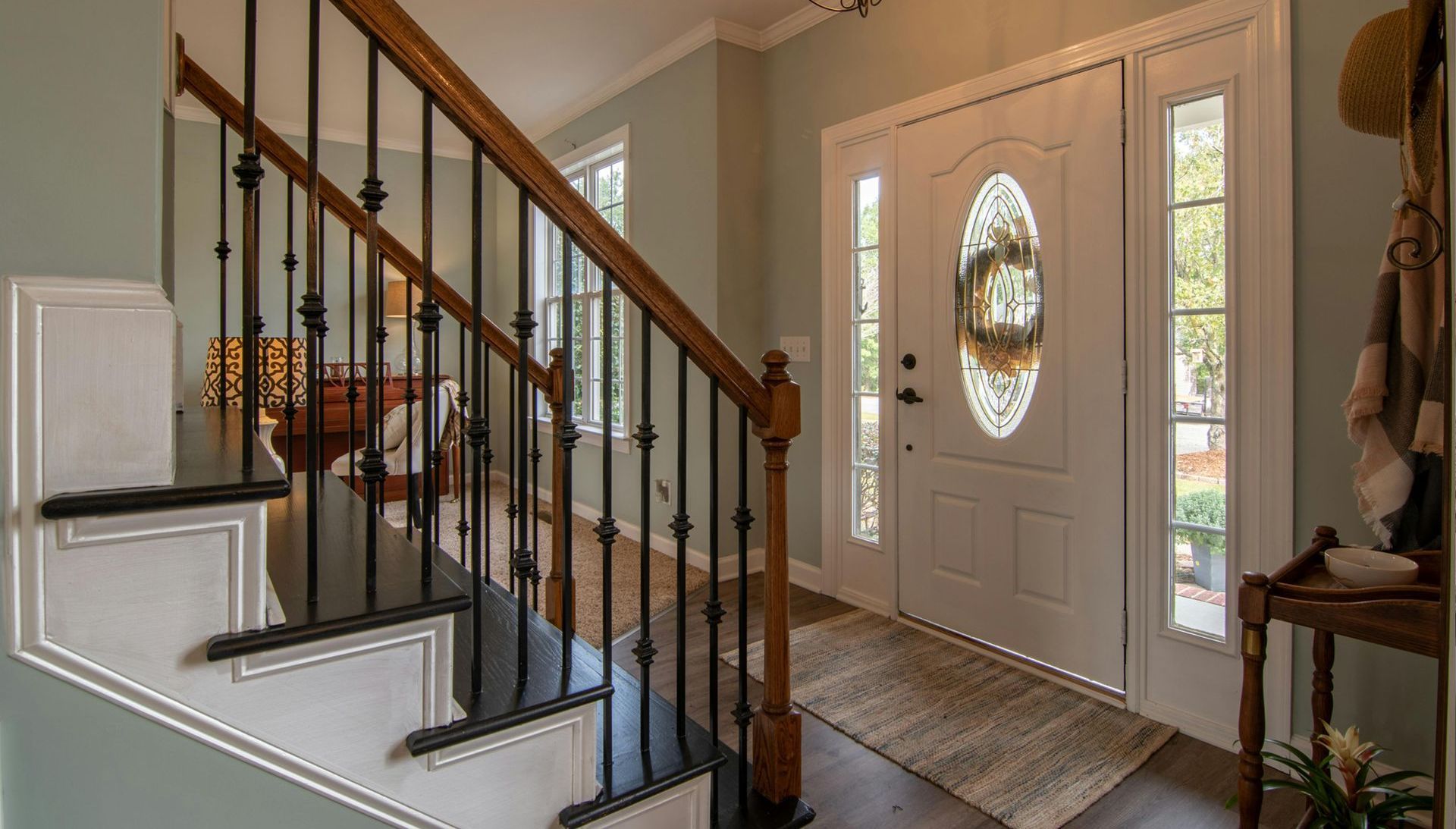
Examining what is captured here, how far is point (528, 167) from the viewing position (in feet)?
3.98

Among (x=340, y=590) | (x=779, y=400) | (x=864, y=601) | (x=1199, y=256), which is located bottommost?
(x=864, y=601)

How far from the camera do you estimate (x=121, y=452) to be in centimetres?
90

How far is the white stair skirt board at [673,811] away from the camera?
1.35 m

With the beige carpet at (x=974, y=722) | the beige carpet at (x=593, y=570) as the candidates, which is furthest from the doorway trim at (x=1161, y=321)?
the beige carpet at (x=593, y=570)

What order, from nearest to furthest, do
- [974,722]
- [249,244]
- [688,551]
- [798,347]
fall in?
[249,244] → [974,722] → [798,347] → [688,551]

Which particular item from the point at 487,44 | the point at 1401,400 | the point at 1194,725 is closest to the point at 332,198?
the point at 1401,400

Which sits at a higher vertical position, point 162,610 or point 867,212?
Result: point 867,212

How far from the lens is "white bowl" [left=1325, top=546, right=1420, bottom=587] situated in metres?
1.51

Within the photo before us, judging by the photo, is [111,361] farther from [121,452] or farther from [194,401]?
[194,401]

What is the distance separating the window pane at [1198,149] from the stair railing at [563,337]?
151cm

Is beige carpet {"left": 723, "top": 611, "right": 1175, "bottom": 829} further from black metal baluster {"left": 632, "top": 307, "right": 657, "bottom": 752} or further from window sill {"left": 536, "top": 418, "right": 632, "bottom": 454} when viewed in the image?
window sill {"left": 536, "top": 418, "right": 632, "bottom": 454}

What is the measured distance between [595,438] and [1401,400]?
4.14 metres

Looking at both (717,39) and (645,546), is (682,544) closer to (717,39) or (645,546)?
(645,546)

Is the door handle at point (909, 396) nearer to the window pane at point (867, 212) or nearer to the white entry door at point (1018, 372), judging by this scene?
the white entry door at point (1018, 372)
